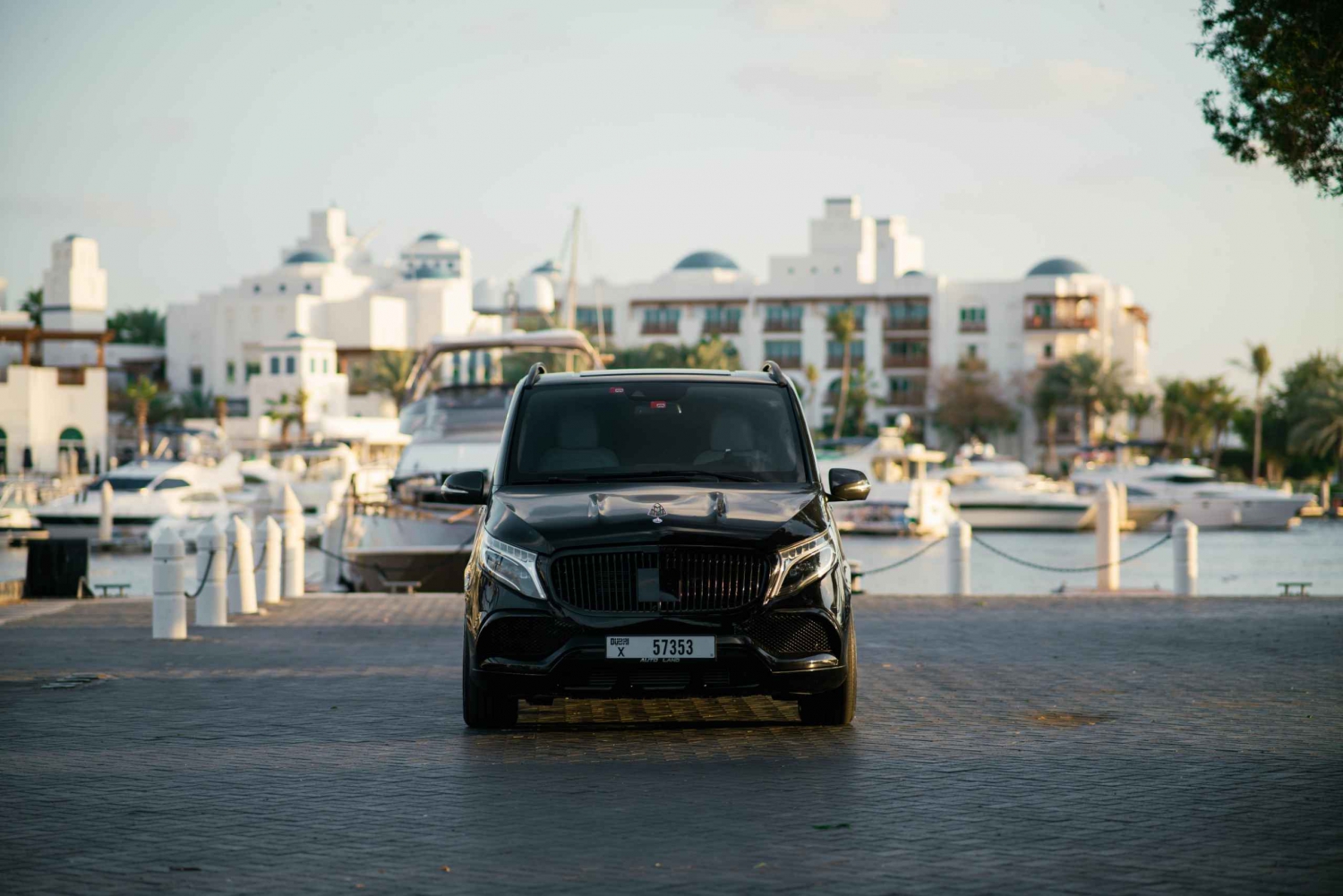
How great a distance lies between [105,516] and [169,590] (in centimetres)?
4447

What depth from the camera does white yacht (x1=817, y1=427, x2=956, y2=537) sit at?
209 ft

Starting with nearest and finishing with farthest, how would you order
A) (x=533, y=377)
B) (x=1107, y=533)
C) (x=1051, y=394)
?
(x=533, y=377)
(x=1107, y=533)
(x=1051, y=394)

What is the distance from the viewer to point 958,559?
875 inches

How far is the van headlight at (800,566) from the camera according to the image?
881 centimetres

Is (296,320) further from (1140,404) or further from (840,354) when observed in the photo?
(1140,404)

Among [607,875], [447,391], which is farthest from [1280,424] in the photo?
[607,875]

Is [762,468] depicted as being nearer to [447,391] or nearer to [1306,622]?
[1306,622]

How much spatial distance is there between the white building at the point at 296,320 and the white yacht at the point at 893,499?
2295 inches

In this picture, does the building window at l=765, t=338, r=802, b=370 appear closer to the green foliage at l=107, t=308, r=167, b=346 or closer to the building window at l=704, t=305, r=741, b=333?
the building window at l=704, t=305, r=741, b=333

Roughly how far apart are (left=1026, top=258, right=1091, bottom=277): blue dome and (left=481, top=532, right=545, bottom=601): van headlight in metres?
113

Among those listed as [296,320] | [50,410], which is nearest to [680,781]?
[50,410]

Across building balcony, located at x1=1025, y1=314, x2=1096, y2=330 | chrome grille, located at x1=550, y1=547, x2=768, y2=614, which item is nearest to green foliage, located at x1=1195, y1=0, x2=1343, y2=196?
chrome grille, located at x1=550, y1=547, x2=768, y2=614

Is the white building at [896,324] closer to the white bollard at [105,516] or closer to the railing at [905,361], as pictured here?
the railing at [905,361]

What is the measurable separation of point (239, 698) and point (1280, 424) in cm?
9962
